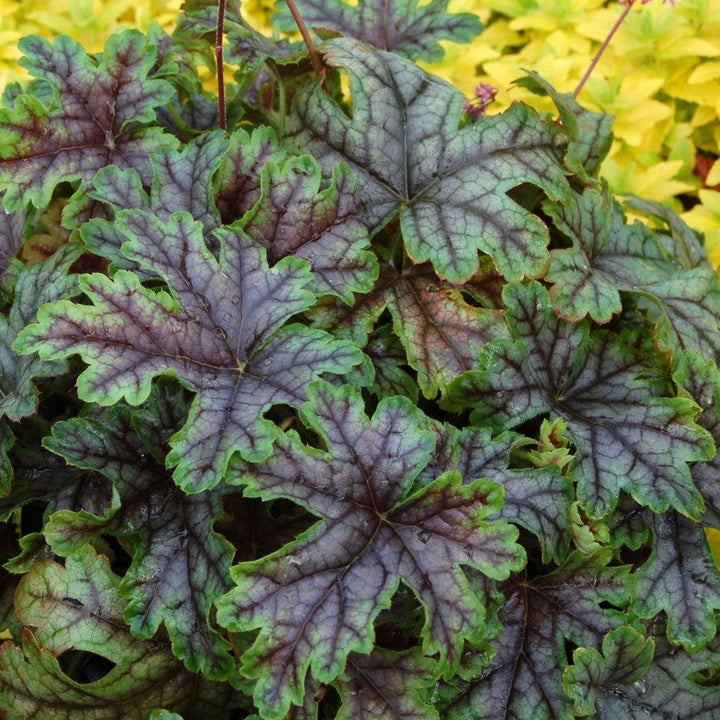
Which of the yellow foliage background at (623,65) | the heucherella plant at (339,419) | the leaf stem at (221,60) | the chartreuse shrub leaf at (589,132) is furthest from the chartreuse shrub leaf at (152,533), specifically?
the yellow foliage background at (623,65)

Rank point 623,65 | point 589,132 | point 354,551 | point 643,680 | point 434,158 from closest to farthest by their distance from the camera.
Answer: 1. point 354,551
2. point 643,680
3. point 434,158
4. point 589,132
5. point 623,65

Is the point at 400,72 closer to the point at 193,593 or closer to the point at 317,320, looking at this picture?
the point at 317,320

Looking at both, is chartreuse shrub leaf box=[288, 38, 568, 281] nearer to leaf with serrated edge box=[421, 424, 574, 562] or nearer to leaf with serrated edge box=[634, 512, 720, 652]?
leaf with serrated edge box=[421, 424, 574, 562]

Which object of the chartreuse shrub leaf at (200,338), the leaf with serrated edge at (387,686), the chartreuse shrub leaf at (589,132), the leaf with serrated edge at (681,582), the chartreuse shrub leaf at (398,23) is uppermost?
the chartreuse shrub leaf at (398,23)

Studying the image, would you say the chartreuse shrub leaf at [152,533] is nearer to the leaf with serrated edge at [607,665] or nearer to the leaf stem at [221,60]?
the leaf with serrated edge at [607,665]

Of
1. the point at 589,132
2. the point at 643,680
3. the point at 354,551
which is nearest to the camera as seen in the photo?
the point at 354,551

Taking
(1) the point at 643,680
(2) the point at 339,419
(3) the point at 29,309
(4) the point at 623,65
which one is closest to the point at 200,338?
(2) the point at 339,419

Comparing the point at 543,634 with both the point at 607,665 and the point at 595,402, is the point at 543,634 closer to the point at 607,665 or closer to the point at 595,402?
the point at 607,665
